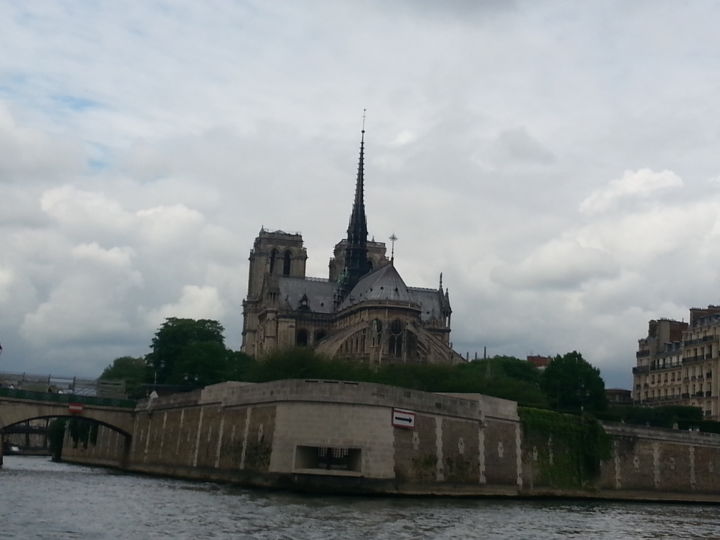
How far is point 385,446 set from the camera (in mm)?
60438

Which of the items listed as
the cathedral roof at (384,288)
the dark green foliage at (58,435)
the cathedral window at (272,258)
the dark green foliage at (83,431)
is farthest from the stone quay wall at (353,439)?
the cathedral window at (272,258)

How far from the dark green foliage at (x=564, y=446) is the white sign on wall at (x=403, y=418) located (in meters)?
10.3

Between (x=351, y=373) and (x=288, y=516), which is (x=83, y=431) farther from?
(x=288, y=516)

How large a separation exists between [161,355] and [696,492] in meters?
62.3

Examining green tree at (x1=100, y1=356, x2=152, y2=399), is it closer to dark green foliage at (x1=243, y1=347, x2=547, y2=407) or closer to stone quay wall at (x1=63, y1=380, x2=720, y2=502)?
dark green foliage at (x1=243, y1=347, x2=547, y2=407)

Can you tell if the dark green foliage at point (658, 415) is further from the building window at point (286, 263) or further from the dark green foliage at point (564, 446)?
the building window at point (286, 263)

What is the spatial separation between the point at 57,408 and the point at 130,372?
265 ft

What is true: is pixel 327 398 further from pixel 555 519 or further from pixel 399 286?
pixel 399 286

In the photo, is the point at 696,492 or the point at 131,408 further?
the point at 131,408

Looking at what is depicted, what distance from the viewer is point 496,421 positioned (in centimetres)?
6838

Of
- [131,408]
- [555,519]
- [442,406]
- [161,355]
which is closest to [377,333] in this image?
[161,355]

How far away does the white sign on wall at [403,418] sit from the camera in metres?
61.4

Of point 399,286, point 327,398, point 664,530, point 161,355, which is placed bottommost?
point 664,530

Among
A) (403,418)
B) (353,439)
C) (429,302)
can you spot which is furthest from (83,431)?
(429,302)
